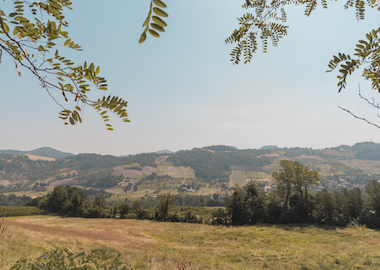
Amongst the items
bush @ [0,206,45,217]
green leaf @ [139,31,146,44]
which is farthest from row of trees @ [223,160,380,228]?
bush @ [0,206,45,217]

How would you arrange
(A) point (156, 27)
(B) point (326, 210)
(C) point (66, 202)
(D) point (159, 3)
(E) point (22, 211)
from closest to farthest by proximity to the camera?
(D) point (159, 3)
(A) point (156, 27)
(B) point (326, 210)
(C) point (66, 202)
(E) point (22, 211)

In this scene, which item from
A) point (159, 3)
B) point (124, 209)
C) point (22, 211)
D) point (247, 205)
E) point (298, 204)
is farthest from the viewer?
point (22, 211)

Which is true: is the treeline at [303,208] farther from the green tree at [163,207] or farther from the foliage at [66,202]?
the foliage at [66,202]

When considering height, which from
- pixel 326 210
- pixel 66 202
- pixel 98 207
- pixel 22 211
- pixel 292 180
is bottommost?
pixel 22 211

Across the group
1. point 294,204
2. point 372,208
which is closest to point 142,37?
point 294,204

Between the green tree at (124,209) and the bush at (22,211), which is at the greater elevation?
the green tree at (124,209)

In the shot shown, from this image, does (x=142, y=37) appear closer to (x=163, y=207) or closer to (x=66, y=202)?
(x=163, y=207)

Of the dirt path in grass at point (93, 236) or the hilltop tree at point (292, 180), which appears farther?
the hilltop tree at point (292, 180)

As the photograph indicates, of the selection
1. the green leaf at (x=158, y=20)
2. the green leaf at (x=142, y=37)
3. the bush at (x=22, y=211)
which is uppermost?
the green leaf at (x=158, y=20)

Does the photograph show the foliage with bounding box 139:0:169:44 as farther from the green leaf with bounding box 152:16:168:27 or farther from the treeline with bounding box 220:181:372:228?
the treeline with bounding box 220:181:372:228

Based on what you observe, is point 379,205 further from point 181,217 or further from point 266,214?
point 181,217

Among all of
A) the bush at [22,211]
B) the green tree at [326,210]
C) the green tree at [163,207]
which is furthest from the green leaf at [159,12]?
the bush at [22,211]

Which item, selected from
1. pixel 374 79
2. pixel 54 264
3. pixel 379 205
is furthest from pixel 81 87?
pixel 379 205

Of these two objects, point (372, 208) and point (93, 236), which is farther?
point (372, 208)
